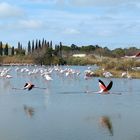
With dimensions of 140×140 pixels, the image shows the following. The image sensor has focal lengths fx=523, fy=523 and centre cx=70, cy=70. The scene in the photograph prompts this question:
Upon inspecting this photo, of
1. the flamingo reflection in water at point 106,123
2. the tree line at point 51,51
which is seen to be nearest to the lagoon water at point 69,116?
the flamingo reflection in water at point 106,123

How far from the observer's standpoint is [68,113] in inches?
944

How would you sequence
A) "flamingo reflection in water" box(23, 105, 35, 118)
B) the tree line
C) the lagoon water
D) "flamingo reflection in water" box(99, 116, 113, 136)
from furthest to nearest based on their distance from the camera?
the tree line < "flamingo reflection in water" box(23, 105, 35, 118) < "flamingo reflection in water" box(99, 116, 113, 136) < the lagoon water

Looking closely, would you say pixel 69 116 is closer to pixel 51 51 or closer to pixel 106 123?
pixel 106 123

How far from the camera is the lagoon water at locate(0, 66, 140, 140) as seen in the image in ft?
62.1

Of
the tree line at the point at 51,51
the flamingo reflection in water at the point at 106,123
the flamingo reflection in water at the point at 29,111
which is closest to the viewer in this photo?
the flamingo reflection in water at the point at 106,123

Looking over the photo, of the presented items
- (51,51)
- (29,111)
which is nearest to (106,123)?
(29,111)

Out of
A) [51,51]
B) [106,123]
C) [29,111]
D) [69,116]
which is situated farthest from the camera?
[51,51]

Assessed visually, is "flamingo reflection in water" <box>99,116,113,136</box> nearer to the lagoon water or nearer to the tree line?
the lagoon water

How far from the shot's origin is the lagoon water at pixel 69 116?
18922 mm

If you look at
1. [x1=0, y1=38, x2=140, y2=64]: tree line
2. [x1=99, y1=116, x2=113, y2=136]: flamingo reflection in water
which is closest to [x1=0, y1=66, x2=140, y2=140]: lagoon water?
[x1=99, y1=116, x2=113, y2=136]: flamingo reflection in water

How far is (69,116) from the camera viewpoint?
75.7ft

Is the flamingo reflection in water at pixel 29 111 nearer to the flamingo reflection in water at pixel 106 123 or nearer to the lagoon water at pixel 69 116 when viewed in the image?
the lagoon water at pixel 69 116

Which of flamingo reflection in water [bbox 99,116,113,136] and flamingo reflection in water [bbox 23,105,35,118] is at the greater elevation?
flamingo reflection in water [bbox 99,116,113,136]

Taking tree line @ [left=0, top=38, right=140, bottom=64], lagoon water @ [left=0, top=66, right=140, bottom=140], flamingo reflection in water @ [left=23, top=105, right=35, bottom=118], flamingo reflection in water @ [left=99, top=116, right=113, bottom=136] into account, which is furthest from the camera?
tree line @ [left=0, top=38, right=140, bottom=64]
